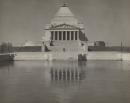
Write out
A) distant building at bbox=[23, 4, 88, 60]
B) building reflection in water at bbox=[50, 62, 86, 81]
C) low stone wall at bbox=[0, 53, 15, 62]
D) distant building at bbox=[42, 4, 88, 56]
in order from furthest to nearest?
distant building at bbox=[42, 4, 88, 56]
distant building at bbox=[23, 4, 88, 60]
low stone wall at bbox=[0, 53, 15, 62]
building reflection in water at bbox=[50, 62, 86, 81]

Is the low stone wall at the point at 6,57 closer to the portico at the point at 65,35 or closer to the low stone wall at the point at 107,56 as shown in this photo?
the low stone wall at the point at 107,56

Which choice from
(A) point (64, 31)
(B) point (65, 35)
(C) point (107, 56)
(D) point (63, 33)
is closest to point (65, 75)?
(C) point (107, 56)

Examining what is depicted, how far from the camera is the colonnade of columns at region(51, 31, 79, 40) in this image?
180 feet

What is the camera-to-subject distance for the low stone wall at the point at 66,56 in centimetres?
3931

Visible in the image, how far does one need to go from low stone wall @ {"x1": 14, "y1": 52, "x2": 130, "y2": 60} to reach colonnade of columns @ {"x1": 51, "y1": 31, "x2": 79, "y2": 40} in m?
14.2

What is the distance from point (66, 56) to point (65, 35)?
1564 centimetres

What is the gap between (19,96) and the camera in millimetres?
11516

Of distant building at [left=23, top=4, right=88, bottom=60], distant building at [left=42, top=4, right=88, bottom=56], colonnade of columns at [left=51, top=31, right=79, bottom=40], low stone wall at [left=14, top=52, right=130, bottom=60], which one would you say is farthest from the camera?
colonnade of columns at [left=51, top=31, right=79, bottom=40]

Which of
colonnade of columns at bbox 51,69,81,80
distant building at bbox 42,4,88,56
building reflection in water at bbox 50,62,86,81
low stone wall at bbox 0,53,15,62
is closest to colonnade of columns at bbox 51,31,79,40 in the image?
distant building at bbox 42,4,88,56

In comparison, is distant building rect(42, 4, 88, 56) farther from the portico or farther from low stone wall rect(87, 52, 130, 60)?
low stone wall rect(87, 52, 130, 60)

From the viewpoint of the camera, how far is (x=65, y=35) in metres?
54.8

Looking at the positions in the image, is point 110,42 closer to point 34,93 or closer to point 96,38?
point 96,38

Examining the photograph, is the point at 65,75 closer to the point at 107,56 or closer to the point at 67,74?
the point at 67,74

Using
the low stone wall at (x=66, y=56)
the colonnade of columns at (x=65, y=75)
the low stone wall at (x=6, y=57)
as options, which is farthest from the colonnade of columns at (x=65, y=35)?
the colonnade of columns at (x=65, y=75)
